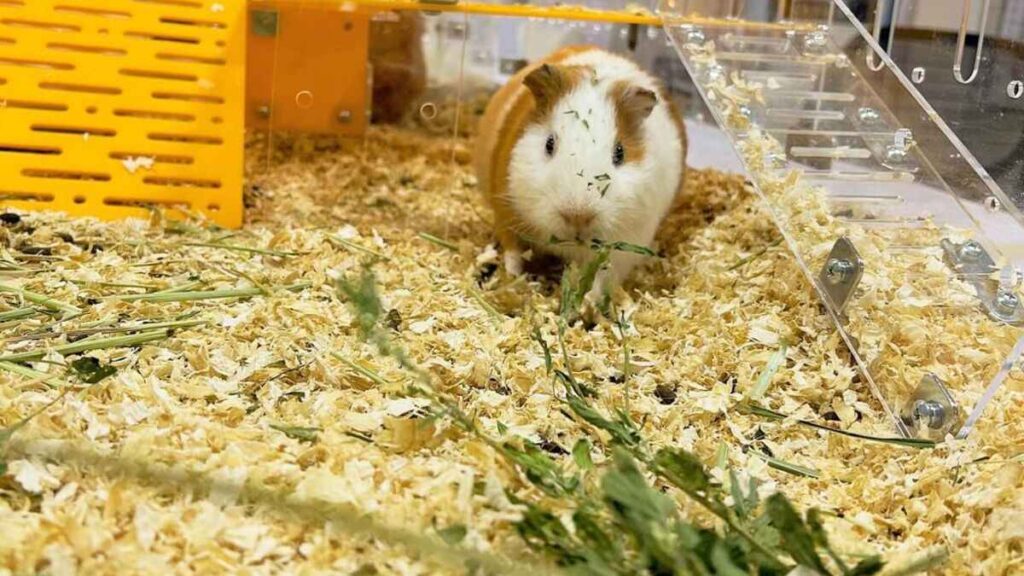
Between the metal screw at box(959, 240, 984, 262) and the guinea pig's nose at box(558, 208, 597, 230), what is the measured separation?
3.02ft

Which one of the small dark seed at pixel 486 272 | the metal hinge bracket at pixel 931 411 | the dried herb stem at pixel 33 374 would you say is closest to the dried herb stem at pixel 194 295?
the dried herb stem at pixel 33 374

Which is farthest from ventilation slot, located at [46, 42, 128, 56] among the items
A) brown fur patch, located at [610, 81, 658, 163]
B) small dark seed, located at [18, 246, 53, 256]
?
brown fur patch, located at [610, 81, 658, 163]

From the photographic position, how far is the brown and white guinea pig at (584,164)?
2.61 metres

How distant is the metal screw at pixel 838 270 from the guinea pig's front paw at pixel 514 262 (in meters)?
0.96

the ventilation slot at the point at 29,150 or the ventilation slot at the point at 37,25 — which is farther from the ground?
the ventilation slot at the point at 37,25

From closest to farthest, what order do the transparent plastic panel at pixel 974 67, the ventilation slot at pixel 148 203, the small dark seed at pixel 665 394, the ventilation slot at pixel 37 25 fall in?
the small dark seed at pixel 665 394 < the transparent plastic panel at pixel 974 67 < the ventilation slot at pixel 37 25 < the ventilation slot at pixel 148 203

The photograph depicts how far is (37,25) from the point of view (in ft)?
9.79

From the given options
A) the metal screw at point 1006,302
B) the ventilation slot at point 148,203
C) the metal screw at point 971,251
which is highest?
the metal screw at point 971,251

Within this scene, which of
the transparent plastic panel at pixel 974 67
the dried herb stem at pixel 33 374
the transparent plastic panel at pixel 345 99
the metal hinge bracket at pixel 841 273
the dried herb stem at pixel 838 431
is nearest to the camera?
the dried herb stem at pixel 33 374

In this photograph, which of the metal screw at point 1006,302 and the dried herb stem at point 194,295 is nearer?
the metal screw at point 1006,302

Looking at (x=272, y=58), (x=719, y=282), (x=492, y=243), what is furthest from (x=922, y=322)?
(x=272, y=58)

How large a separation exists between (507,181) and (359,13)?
3.58 ft

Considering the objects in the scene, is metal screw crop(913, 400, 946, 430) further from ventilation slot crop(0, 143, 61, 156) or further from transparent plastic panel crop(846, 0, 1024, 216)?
ventilation slot crop(0, 143, 61, 156)

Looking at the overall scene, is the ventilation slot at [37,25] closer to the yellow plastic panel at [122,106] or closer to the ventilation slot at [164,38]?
the yellow plastic panel at [122,106]
